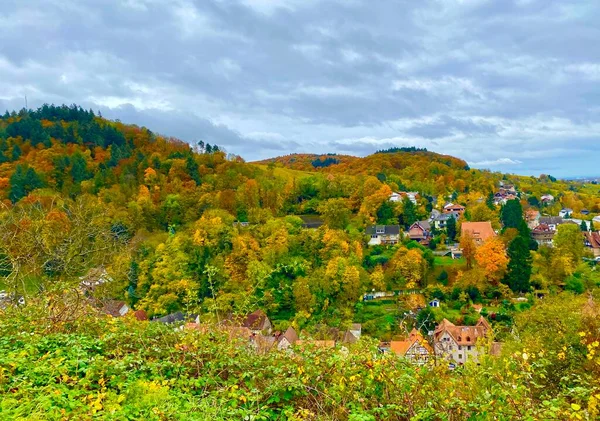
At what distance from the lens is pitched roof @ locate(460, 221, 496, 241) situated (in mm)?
33500

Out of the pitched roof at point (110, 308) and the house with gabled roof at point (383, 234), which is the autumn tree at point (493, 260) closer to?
the house with gabled roof at point (383, 234)

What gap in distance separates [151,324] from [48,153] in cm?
4701

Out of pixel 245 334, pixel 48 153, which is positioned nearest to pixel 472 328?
pixel 245 334

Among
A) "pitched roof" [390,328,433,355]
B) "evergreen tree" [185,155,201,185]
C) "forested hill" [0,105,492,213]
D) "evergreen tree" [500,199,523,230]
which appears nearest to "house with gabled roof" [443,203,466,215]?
"evergreen tree" [500,199,523,230]

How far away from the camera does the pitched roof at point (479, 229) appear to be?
1319 inches

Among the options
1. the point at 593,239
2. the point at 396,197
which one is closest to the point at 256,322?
the point at 593,239

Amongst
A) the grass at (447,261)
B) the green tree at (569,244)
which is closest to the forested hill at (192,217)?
the grass at (447,261)

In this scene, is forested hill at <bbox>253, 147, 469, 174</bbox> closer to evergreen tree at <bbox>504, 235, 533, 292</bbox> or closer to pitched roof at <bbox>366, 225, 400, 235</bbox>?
pitched roof at <bbox>366, 225, 400, 235</bbox>

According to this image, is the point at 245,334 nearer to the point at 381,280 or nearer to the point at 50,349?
the point at 50,349

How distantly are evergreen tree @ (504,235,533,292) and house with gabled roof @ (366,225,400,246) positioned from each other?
35.7 feet

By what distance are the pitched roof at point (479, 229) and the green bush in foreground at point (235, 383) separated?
105 feet

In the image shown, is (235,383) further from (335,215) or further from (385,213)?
(385,213)

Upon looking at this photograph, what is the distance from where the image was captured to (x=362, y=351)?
3.70 metres

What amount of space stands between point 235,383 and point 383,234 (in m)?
32.5
